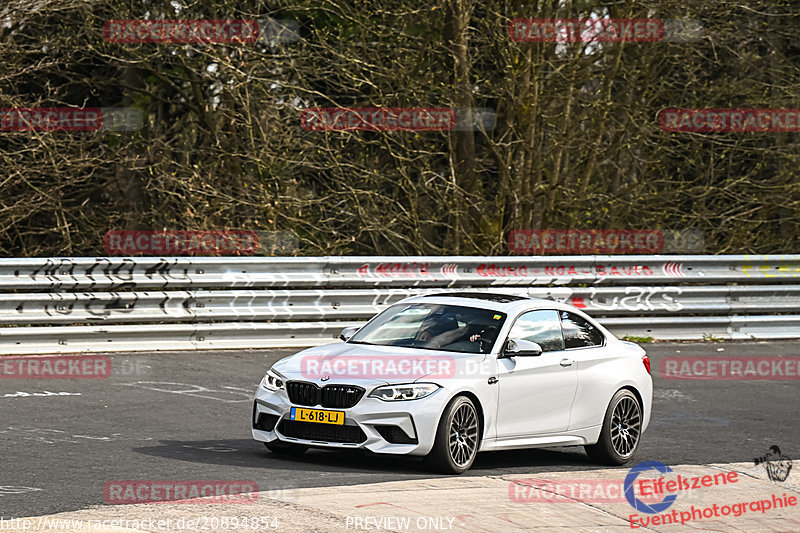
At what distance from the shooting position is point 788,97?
71.9ft

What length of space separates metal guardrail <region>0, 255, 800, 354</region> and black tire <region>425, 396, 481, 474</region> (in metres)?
7.03

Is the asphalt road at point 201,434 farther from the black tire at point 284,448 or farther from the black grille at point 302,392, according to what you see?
the black grille at point 302,392

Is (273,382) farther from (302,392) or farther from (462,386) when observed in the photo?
(462,386)

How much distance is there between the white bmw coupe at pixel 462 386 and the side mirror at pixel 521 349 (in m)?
0.01

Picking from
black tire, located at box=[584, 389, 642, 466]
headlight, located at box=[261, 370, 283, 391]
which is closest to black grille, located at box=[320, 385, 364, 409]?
headlight, located at box=[261, 370, 283, 391]

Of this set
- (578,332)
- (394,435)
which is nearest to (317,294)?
(578,332)

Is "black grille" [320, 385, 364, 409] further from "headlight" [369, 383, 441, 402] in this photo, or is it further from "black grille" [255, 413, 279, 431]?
"black grille" [255, 413, 279, 431]

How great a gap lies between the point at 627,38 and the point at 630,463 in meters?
11.4

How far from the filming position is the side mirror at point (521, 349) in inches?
397

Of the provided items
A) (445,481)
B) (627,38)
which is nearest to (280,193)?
(627,38)

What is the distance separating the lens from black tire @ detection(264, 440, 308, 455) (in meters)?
9.72

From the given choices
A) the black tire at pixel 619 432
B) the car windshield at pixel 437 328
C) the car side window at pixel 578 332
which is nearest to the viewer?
the car windshield at pixel 437 328

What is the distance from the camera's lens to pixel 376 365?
9.72 m

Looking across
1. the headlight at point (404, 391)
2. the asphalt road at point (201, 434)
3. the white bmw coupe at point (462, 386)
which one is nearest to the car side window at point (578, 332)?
the white bmw coupe at point (462, 386)
